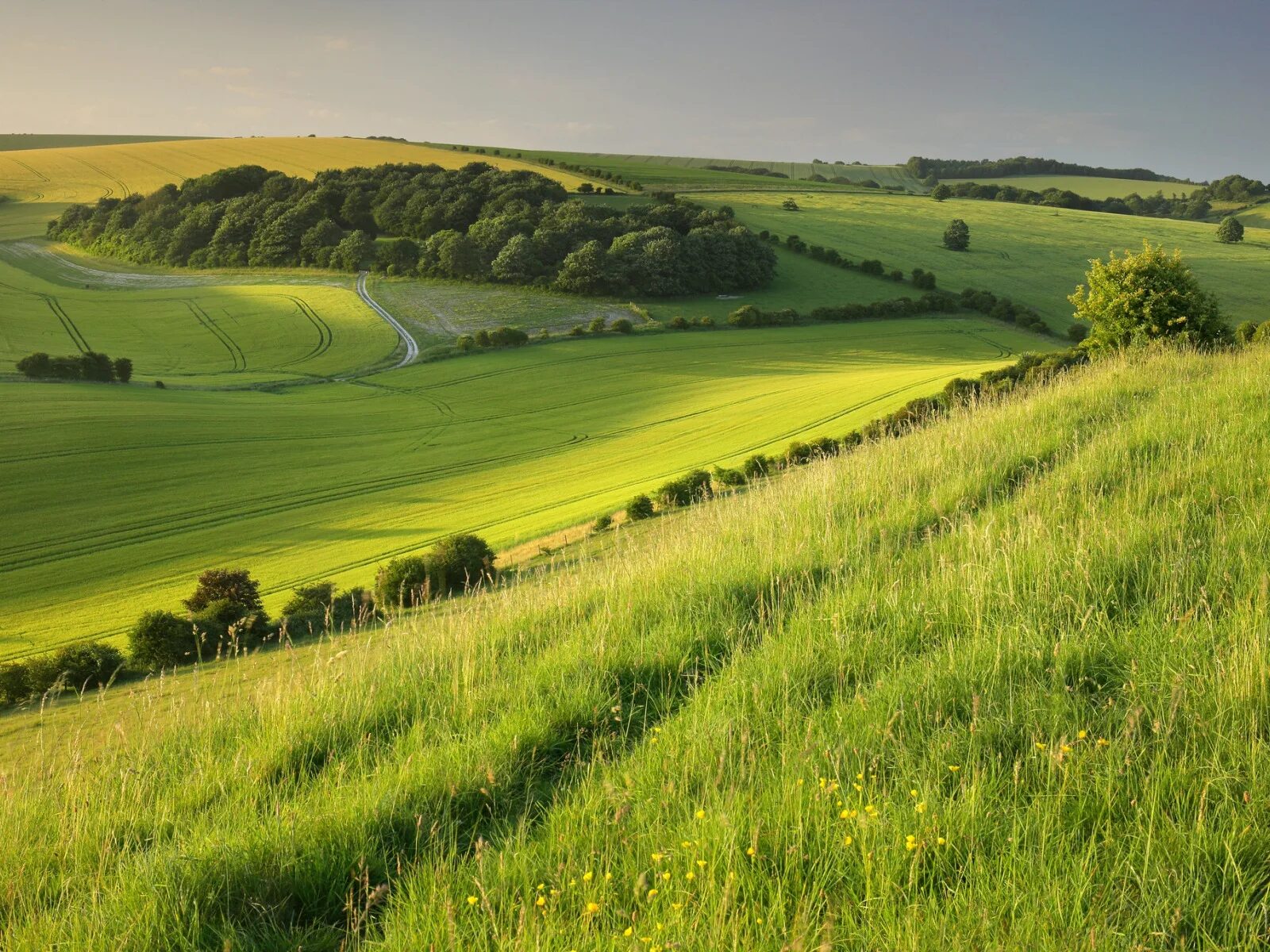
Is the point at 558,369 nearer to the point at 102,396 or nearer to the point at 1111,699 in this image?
the point at 102,396

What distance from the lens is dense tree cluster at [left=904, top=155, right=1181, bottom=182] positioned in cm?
15550

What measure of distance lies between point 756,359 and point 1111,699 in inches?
2129

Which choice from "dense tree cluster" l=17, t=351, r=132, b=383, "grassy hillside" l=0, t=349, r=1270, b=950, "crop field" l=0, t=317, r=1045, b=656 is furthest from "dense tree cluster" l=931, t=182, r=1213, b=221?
"grassy hillside" l=0, t=349, r=1270, b=950

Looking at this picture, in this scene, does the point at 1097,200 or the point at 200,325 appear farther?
the point at 1097,200

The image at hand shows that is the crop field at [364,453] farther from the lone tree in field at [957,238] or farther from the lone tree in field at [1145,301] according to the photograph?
the lone tree in field at [957,238]

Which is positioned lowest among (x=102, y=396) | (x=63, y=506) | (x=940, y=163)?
(x=63, y=506)

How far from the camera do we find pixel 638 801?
3484 millimetres

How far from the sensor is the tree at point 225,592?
21.6 metres

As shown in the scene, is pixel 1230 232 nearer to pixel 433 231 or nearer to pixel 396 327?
pixel 433 231

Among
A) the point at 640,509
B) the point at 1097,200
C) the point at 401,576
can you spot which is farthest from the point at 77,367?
the point at 1097,200

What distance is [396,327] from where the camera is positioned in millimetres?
63688

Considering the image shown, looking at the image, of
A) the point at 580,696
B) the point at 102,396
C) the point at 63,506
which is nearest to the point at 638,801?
the point at 580,696

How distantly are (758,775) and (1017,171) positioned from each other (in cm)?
18212

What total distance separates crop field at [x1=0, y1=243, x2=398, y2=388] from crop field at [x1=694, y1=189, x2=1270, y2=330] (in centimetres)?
3945
